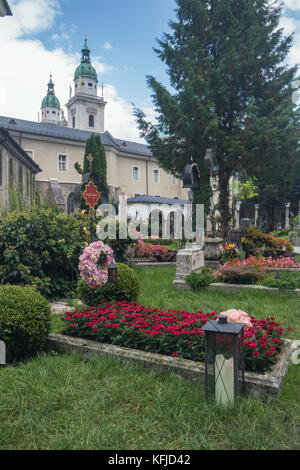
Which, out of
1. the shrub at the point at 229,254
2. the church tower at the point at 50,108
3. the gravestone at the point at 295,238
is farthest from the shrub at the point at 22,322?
the church tower at the point at 50,108

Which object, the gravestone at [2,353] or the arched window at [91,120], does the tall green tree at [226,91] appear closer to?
the gravestone at [2,353]

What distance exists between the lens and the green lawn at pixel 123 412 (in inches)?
90.3

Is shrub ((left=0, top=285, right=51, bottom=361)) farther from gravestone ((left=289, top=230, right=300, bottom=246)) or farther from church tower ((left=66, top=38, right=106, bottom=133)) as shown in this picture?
church tower ((left=66, top=38, right=106, bottom=133))

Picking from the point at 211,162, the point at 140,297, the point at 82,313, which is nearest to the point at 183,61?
the point at 211,162

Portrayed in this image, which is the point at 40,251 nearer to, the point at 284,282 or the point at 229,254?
the point at 284,282

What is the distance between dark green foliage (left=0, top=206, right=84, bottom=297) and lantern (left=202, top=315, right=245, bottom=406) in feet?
14.1

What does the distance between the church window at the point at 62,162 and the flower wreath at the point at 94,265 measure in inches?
1018

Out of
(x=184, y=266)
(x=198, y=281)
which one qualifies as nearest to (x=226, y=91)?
(x=184, y=266)

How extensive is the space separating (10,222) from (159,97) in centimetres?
1133

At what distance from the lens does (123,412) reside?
2.65 meters

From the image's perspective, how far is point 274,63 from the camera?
1533cm

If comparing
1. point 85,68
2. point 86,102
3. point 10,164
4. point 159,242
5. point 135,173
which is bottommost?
point 159,242

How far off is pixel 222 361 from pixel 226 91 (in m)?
14.9

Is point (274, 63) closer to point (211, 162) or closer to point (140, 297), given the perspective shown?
point (211, 162)
